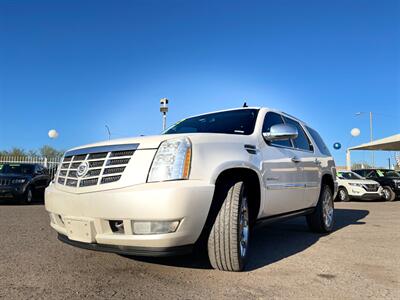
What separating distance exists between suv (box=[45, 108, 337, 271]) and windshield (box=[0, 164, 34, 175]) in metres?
10.0

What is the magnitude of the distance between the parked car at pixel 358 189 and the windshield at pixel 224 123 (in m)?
12.1

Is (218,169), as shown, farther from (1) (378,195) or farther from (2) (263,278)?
(1) (378,195)

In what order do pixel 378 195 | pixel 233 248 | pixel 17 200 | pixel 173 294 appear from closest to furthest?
pixel 173 294 → pixel 233 248 → pixel 17 200 → pixel 378 195

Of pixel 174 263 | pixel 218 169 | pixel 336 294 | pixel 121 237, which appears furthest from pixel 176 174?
pixel 336 294

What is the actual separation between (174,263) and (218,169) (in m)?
1.20

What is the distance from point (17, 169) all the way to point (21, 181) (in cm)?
87

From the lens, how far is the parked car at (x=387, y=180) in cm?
1603

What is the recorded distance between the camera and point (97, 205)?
308 cm

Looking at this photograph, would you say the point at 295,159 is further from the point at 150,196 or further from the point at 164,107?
the point at 164,107

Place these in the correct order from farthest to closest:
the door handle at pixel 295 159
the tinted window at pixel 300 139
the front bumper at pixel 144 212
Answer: the tinted window at pixel 300 139
the door handle at pixel 295 159
the front bumper at pixel 144 212

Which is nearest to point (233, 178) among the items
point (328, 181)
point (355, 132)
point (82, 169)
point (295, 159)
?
point (82, 169)

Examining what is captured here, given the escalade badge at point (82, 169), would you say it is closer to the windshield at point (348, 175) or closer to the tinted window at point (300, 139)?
the tinted window at point (300, 139)

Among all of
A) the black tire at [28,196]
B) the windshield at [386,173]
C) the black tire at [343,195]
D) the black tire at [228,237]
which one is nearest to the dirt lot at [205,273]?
the black tire at [228,237]

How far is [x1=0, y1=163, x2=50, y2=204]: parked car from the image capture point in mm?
11935
